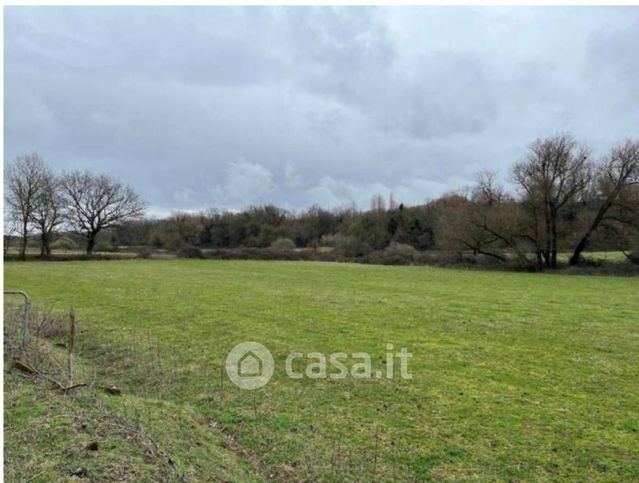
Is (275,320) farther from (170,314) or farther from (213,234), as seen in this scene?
(213,234)

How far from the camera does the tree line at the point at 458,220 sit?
3666 cm

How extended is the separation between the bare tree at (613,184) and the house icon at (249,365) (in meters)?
36.8

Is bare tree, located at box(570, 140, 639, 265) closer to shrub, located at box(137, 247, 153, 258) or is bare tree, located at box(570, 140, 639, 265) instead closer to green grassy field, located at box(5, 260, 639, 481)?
green grassy field, located at box(5, 260, 639, 481)

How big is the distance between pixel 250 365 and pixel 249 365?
0.02 m

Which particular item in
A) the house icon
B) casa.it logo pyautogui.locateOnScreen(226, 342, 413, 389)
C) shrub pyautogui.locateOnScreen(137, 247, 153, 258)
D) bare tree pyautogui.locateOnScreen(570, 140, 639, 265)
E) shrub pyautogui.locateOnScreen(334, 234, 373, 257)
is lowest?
the house icon

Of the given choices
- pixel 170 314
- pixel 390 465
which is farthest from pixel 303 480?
pixel 170 314

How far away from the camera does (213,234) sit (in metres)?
75.4

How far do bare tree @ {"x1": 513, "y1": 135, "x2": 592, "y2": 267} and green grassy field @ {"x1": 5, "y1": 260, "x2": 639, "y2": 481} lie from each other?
27.2 meters

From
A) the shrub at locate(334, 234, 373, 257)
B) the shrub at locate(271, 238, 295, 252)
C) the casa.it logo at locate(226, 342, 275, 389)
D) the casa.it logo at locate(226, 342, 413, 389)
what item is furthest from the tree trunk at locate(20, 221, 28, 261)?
the casa.it logo at locate(226, 342, 413, 389)

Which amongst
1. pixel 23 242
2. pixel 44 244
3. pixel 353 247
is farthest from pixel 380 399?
pixel 44 244

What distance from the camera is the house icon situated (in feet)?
25.6

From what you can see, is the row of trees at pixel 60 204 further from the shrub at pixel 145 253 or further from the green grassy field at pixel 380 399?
the green grassy field at pixel 380 399

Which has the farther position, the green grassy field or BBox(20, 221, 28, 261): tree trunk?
BBox(20, 221, 28, 261): tree trunk

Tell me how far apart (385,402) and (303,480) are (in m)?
2.28
